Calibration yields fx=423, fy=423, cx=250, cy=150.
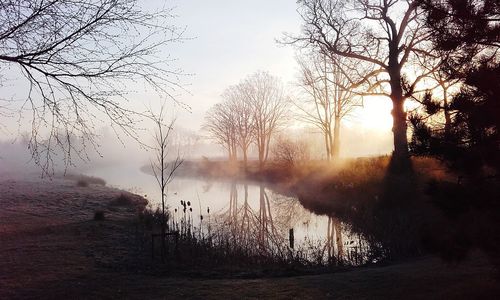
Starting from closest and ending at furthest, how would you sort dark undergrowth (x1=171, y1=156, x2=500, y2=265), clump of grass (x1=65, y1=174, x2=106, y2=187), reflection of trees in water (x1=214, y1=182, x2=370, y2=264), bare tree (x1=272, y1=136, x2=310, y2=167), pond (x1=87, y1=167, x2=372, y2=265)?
dark undergrowth (x1=171, y1=156, x2=500, y2=265), reflection of trees in water (x1=214, y1=182, x2=370, y2=264), pond (x1=87, y1=167, x2=372, y2=265), clump of grass (x1=65, y1=174, x2=106, y2=187), bare tree (x1=272, y1=136, x2=310, y2=167)

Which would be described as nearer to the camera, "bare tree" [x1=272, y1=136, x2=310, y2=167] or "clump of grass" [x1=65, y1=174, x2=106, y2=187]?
"clump of grass" [x1=65, y1=174, x2=106, y2=187]

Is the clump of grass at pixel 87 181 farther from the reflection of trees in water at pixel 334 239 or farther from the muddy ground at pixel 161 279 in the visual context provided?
the reflection of trees in water at pixel 334 239

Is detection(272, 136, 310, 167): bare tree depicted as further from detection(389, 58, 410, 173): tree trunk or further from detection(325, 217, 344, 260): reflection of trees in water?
detection(325, 217, 344, 260): reflection of trees in water

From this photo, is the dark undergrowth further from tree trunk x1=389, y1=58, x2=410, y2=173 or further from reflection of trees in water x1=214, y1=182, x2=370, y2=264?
reflection of trees in water x1=214, y1=182, x2=370, y2=264

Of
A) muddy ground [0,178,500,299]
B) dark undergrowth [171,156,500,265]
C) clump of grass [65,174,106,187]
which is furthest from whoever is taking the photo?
clump of grass [65,174,106,187]

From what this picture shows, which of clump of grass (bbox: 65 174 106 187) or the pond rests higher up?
clump of grass (bbox: 65 174 106 187)

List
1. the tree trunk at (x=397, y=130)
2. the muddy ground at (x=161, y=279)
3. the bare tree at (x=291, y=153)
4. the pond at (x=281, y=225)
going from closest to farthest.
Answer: the muddy ground at (x=161, y=279) < the pond at (x=281, y=225) < the tree trunk at (x=397, y=130) < the bare tree at (x=291, y=153)

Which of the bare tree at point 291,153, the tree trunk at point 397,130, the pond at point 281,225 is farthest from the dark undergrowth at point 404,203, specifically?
the pond at point 281,225

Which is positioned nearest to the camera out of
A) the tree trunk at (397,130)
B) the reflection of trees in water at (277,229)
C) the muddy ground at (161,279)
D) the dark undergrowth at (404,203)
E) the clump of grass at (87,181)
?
the dark undergrowth at (404,203)

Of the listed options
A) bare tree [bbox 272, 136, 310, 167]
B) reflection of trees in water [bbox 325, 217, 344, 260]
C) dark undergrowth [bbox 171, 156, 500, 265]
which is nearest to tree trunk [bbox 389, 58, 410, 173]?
dark undergrowth [bbox 171, 156, 500, 265]

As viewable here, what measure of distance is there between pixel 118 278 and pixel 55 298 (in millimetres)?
1500

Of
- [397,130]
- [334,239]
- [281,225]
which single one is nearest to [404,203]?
[334,239]

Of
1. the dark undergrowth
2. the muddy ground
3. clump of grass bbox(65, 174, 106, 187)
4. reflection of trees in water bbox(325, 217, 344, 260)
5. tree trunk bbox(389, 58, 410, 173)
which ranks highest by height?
tree trunk bbox(389, 58, 410, 173)

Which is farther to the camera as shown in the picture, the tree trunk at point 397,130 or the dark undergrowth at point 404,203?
the tree trunk at point 397,130
